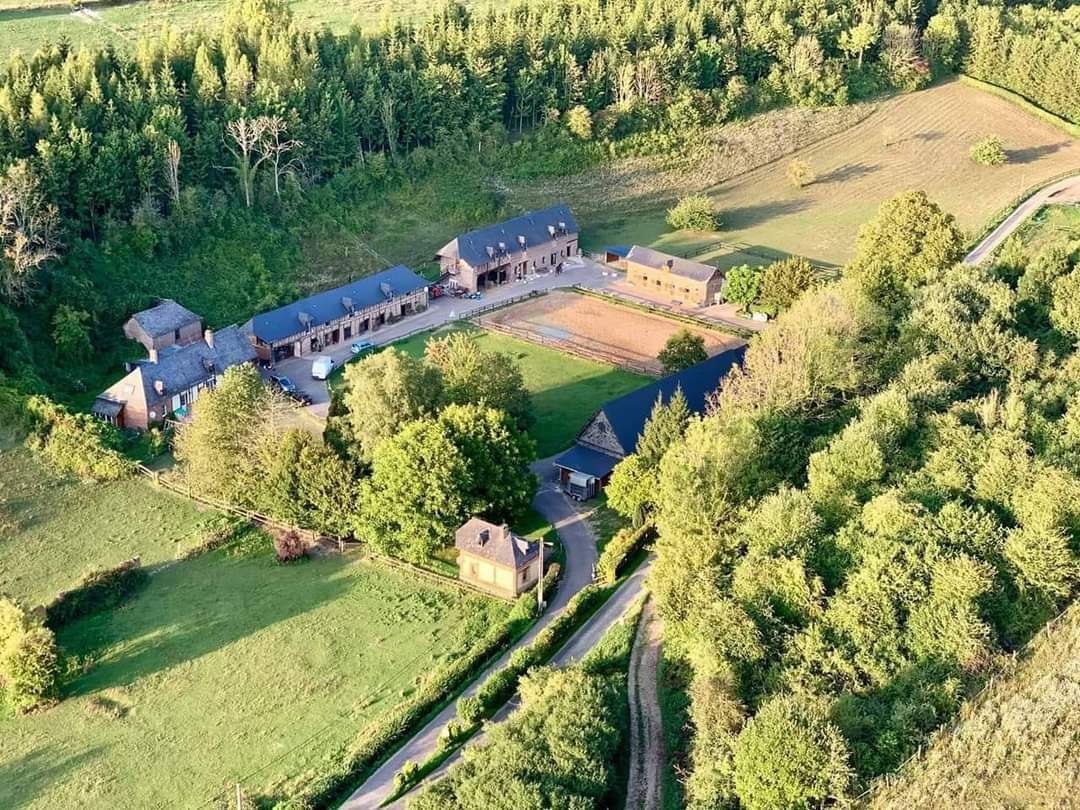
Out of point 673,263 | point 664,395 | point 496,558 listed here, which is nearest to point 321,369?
point 664,395

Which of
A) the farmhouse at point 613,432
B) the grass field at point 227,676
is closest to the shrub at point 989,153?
the farmhouse at point 613,432

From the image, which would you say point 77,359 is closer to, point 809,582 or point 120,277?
point 120,277

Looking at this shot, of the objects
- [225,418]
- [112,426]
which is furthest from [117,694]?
[112,426]

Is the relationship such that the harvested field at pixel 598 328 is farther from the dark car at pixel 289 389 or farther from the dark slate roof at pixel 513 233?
the dark car at pixel 289 389

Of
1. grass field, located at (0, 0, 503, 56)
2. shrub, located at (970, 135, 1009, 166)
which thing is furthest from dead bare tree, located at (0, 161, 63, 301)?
shrub, located at (970, 135, 1009, 166)

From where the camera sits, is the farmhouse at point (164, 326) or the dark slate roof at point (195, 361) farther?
the farmhouse at point (164, 326)

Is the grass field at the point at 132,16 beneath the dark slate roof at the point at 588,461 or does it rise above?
above

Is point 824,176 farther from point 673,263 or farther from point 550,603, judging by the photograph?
point 550,603
